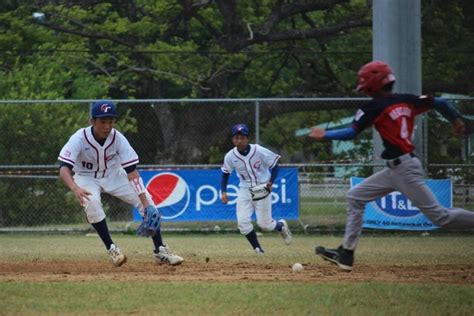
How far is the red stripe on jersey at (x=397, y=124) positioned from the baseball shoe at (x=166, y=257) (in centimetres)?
323

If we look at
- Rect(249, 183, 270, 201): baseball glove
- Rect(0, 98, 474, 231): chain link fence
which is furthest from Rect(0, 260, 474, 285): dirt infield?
Rect(0, 98, 474, 231): chain link fence

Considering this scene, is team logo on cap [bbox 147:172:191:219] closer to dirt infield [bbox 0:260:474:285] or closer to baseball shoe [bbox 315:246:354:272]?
dirt infield [bbox 0:260:474:285]

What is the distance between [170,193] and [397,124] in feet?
35.7

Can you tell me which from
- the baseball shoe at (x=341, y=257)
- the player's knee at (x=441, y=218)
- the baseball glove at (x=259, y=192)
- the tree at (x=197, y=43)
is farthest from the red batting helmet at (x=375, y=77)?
the tree at (x=197, y=43)

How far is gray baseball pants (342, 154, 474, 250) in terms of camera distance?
9391 millimetres

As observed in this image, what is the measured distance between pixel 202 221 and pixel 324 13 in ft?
42.7

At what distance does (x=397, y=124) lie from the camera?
9.34m

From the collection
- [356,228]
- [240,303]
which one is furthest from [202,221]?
[240,303]

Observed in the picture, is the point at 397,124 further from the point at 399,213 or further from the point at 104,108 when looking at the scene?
the point at 399,213

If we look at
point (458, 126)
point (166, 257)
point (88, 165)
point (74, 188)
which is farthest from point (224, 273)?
point (458, 126)

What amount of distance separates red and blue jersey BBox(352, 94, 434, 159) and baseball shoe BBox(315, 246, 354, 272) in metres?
1.14

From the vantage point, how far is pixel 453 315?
291 inches

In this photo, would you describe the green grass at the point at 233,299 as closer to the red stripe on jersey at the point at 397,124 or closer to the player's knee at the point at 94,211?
the red stripe on jersey at the point at 397,124

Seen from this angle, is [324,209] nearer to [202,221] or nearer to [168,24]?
[202,221]
